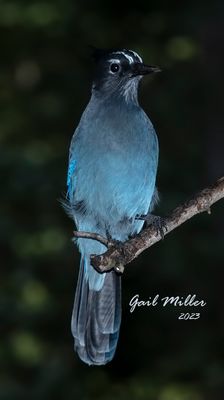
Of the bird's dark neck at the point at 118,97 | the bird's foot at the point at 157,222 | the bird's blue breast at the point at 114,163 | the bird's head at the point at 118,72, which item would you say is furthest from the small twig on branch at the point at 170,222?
the bird's dark neck at the point at 118,97

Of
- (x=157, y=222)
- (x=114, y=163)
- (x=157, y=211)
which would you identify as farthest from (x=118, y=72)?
(x=157, y=211)

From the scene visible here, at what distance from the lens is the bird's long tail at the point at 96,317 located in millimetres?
4793

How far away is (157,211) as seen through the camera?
7094mm

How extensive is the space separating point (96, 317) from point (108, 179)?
80 cm

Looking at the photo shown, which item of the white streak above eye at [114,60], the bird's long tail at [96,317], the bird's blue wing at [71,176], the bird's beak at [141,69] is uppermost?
the white streak above eye at [114,60]

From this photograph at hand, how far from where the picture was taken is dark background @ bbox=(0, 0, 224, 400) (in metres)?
7.65

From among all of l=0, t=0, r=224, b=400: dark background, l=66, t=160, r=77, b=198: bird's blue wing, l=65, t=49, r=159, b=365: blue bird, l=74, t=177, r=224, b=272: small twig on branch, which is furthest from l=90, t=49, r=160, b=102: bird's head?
l=0, t=0, r=224, b=400: dark background

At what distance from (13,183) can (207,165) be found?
1.75 meters

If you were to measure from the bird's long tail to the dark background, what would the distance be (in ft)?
6.88

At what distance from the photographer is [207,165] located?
7.86m

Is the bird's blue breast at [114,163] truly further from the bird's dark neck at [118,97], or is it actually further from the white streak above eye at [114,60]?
the white streak above eye at [114,60]

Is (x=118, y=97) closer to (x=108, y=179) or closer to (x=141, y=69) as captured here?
(x=141, y=69)

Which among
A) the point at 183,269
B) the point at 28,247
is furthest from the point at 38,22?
the point at 183,269

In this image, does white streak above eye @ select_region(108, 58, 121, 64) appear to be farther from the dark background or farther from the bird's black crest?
the dark background
